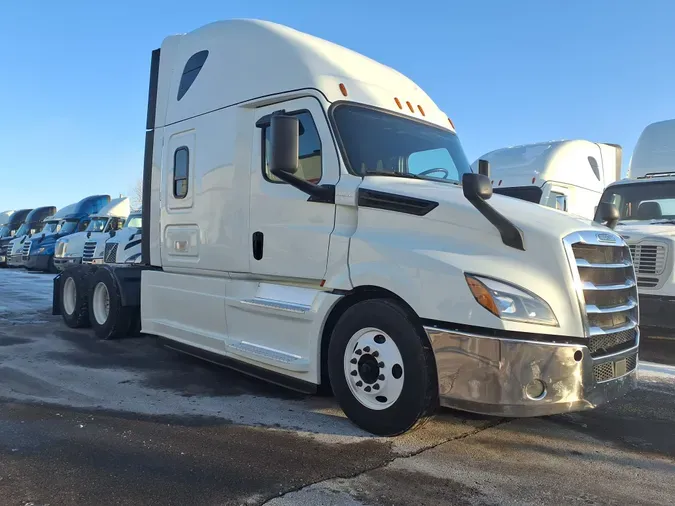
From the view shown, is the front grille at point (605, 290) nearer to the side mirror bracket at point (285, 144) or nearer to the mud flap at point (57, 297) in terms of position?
the side mirror bracket at point (285, 144)

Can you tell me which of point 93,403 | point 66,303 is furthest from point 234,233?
point 66,303

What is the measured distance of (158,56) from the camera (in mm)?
6836

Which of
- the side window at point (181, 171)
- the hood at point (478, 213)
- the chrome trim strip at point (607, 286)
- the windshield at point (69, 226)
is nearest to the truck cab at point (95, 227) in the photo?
the windshield at point (69, 226)

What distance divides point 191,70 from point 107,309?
3.77 metres

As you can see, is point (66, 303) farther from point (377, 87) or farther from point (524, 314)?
point (524, 314)

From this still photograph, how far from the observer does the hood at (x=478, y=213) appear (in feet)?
12.4

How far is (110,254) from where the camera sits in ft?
28.4

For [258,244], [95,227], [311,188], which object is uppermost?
[95,227]

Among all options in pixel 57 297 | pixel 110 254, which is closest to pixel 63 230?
pixel 57 297

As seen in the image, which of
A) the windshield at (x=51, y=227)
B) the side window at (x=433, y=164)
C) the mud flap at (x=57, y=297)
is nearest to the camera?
the side window at (x=433, y=164)

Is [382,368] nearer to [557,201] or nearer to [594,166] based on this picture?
[557,201]

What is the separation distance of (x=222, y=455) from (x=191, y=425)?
718mm

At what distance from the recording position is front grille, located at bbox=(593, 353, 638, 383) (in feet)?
12.3

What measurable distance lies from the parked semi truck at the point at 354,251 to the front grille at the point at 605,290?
18 mm
